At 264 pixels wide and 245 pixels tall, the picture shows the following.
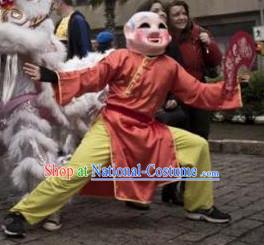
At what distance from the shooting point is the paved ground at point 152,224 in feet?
13.0

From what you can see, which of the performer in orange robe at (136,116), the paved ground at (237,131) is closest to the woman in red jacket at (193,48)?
the performer in orange robe at (136,116)

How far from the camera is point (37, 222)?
13.3 ft

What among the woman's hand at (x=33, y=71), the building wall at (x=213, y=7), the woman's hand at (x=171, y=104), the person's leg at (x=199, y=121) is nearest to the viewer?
the woman's hand at (x=33, y=71)

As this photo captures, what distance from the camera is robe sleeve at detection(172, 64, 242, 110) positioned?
13.9ft

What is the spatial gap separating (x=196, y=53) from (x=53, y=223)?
1.74 meters

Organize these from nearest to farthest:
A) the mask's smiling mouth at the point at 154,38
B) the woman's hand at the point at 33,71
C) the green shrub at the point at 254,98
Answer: the woman's hand at the point at 33,71 → the mask's smiling mouth at the point at 154,38 → the green shrub at the point at 254,98

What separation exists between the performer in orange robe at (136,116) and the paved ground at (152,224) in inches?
6.9

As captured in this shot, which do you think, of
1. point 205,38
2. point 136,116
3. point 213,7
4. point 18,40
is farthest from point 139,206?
point 213,7

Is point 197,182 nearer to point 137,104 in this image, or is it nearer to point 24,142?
point 137,104

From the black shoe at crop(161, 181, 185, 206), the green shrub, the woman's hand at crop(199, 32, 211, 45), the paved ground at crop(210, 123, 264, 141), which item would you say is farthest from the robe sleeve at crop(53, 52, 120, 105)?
the green shrub

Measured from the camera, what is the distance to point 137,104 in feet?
13.6

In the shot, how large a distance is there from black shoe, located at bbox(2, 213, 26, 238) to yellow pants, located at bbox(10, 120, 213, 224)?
0.04 metres

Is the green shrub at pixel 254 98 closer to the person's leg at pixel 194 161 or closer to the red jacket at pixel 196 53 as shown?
the red jacket at pixel 196 53

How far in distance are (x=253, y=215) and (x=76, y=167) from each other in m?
1.44
